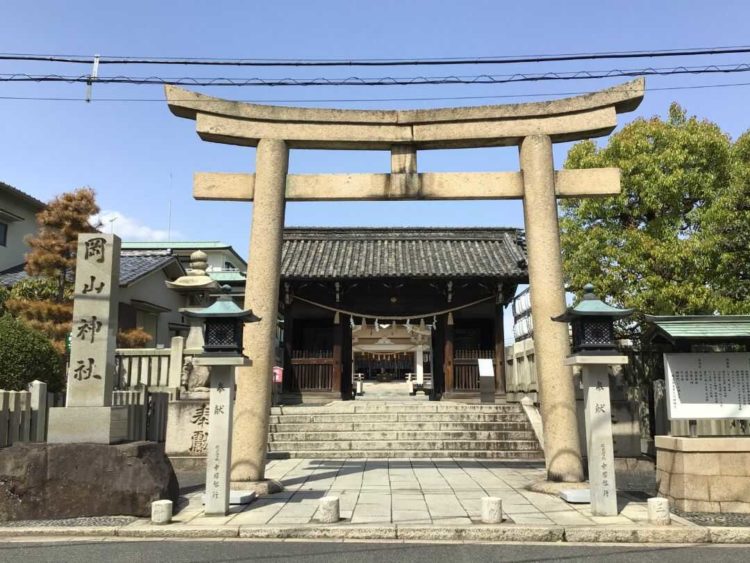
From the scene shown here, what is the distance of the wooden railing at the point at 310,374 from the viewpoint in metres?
20.0

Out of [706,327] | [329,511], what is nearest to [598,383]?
[706,327]

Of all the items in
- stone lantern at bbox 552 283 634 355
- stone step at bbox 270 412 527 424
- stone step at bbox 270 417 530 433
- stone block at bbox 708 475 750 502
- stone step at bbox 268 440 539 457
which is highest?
stone lantern at bbox 552 283 634 355

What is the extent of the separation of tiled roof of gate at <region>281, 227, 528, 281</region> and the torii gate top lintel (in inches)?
386

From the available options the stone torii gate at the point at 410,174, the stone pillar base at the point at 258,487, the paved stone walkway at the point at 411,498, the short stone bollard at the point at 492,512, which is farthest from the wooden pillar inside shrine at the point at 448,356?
the short stone bollard at the point at 492,512

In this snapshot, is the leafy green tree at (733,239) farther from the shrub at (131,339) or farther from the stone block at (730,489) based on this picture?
the shrub at (131,339)

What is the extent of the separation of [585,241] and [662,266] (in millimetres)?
2413

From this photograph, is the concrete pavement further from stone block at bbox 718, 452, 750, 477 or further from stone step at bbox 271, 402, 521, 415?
stone step at bbox 271, 402, 521, 415

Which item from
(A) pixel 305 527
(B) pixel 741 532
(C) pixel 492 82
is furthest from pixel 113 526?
(C) pixel 492 82

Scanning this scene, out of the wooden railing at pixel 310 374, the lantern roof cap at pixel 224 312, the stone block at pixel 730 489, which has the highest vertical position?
the lantern roof cap at pixel 224 312

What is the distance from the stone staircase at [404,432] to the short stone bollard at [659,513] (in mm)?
6897

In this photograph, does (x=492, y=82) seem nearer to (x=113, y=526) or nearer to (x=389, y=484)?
(x=389, y=484)

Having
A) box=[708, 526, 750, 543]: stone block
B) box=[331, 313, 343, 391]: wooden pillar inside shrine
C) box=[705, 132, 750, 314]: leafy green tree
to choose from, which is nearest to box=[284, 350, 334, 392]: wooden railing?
box=[331, 313, 343, 391]: wooden pillar inside shrine

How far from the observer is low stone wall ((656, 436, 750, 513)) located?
8047mm

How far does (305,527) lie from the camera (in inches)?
275
